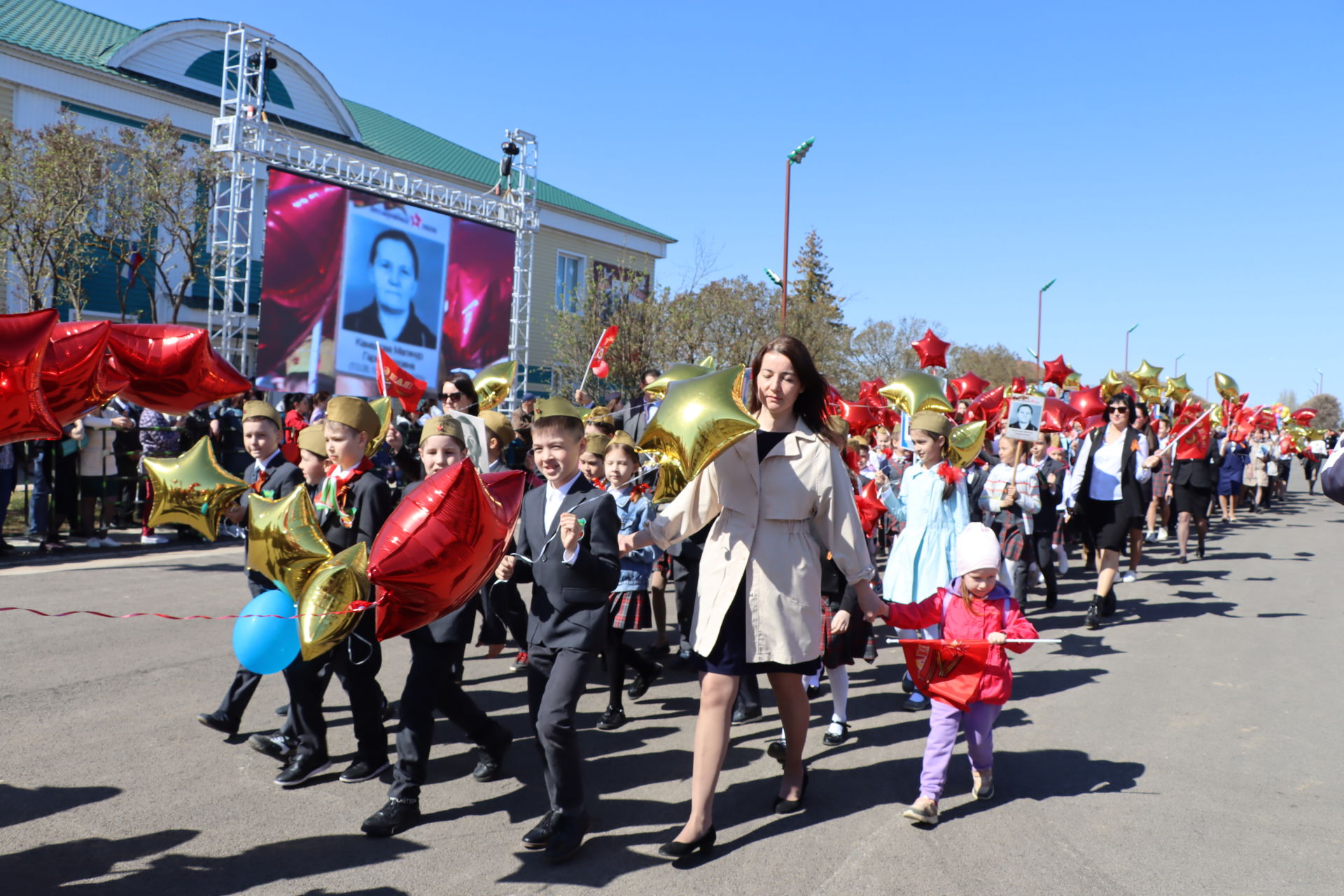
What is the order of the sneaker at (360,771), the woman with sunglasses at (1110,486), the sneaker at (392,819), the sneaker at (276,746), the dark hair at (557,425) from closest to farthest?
the sneaker at (392,819)
the dark hair at (557,425)
the sneaker at (360,771)
the sneaker at (276,746)
the woman with sunglasses at (1110,486)

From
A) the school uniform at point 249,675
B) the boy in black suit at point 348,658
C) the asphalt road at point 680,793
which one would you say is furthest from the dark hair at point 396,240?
the boy in black suit at point 348,658

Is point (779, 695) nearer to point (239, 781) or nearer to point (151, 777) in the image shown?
point (239, 781)

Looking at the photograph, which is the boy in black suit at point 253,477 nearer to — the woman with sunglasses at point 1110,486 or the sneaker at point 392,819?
the sneaker at point 392,819

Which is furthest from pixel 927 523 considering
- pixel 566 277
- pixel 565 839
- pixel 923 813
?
pixel 566 277

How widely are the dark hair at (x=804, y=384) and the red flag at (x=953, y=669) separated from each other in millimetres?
1034

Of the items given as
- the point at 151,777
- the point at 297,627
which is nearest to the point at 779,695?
the point at 297,627

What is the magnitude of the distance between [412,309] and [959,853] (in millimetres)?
17176

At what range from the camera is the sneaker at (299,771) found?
14.0 feet

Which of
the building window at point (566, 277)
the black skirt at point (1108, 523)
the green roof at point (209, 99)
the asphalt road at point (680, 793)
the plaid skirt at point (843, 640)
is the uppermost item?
the green roof at point (209, 99)

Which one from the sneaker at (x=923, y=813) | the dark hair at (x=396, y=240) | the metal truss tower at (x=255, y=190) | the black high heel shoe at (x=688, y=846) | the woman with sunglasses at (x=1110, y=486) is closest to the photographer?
the black high heel shoe at (x=688, y=846)

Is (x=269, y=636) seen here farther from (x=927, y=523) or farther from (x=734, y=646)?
(x=927, y=523)

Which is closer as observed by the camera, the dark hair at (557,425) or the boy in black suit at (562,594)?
the boy in black suit at (562,594)

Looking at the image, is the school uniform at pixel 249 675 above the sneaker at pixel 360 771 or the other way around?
above

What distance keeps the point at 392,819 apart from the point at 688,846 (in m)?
1.14
